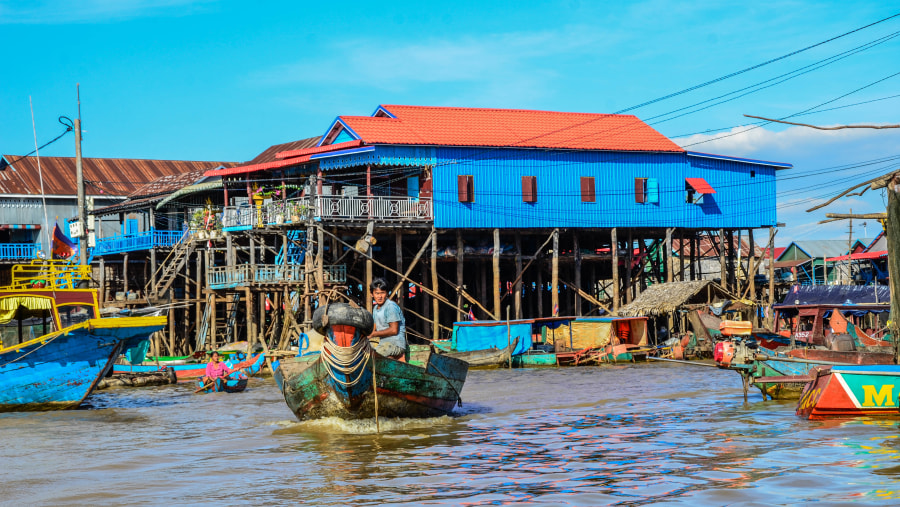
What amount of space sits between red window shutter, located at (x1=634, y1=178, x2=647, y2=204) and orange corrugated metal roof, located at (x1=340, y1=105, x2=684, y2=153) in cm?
115

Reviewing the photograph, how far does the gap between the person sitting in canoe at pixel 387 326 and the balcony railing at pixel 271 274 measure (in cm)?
1701

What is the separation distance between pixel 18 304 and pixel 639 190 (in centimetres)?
2303

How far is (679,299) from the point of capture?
33.3 metres

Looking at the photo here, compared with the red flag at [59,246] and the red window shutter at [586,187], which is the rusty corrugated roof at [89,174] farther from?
the red window shutter at [586,187]

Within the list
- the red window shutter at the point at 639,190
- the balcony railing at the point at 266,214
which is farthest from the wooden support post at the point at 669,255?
the balcony railing at the point at 266,214

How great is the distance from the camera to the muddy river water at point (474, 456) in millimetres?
9281

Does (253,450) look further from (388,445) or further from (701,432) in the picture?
(701,432)

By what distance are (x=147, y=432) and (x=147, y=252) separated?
86.8 feet

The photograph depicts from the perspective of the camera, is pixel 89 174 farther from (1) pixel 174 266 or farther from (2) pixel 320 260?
(2) pixel 320 260

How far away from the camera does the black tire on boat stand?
1305 centimetres

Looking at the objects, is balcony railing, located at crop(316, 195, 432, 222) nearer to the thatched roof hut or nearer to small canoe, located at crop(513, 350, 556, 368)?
small canoe, located at crop(513, 350, 556, 368)

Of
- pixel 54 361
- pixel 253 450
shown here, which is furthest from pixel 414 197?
pixel 253 450

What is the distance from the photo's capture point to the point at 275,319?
33.8m

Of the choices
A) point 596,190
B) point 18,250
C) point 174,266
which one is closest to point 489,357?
point 596,190
